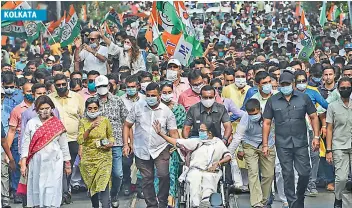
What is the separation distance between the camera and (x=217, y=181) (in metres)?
12.1

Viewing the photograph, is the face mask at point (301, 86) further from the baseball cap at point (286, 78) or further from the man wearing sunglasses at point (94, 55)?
the man wearing sunglasses at point (94, 55)

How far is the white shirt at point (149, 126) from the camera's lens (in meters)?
12.8

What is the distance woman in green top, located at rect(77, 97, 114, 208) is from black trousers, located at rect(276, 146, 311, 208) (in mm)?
2061

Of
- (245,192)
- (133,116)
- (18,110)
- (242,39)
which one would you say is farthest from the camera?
(242,39)

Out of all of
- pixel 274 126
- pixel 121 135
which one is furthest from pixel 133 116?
pixel 274 126

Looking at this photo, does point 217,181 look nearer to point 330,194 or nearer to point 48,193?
point 48,193

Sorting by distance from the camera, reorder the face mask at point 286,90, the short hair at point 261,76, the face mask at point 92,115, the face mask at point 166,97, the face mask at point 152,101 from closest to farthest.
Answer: the face mask at point 286,90 → the face mask at point 92,115 → the face mask at point 152,101 → the face mask at point 166,97 → the short hair at point 261,76

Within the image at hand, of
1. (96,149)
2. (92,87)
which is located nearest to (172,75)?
(92,87)

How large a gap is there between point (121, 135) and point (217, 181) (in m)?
2.02

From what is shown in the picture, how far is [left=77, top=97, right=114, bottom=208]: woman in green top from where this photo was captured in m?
12.6

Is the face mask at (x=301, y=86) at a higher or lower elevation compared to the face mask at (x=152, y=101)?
higher

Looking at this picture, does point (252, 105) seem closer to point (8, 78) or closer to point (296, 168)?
point (296, 168)

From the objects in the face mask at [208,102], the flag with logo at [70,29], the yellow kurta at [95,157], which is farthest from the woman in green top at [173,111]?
the flag with logo at [70,29]

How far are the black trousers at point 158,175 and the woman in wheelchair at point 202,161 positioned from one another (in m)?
0.46
